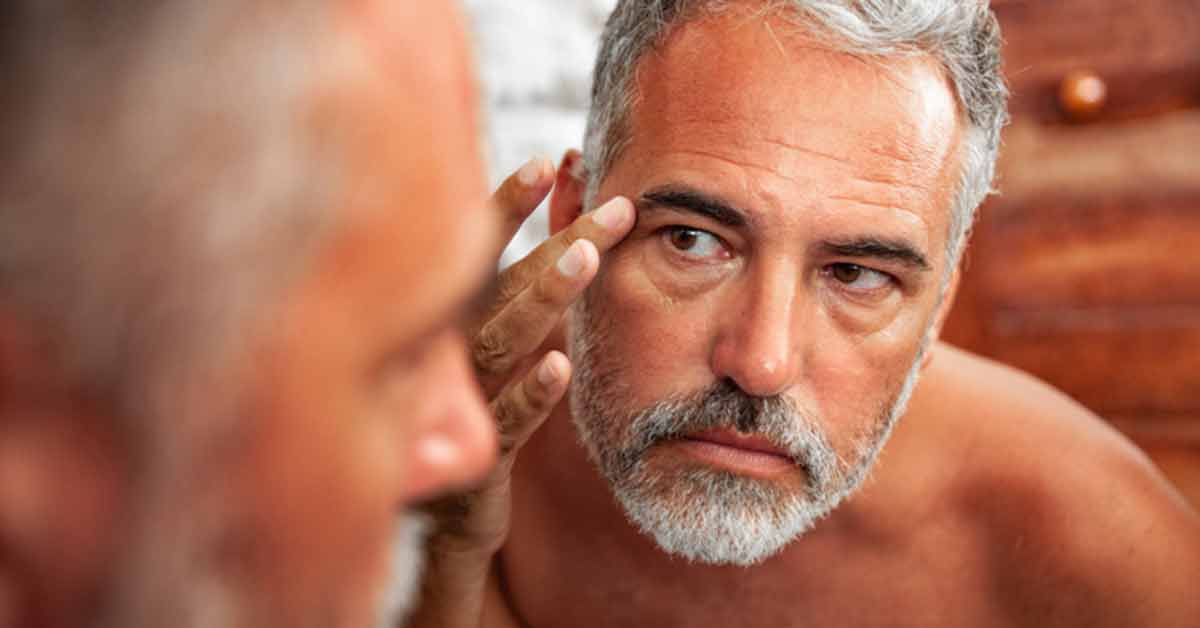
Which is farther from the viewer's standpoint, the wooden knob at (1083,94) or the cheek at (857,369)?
the wooden knob at (1083,94)

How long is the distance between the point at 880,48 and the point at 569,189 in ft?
1.23

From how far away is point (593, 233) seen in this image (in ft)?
3.46

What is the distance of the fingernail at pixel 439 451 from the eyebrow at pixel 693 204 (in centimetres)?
54

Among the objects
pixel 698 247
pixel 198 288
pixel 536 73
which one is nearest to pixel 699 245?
pixel 698 247

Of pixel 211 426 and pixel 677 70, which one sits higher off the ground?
pixel 211 426

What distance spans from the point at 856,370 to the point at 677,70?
0.31m

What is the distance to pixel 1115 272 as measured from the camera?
6.59ft

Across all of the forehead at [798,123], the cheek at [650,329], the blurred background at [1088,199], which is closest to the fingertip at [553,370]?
the cheek at [650,329]

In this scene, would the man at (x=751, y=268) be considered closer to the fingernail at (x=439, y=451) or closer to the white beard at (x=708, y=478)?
the white beard at (x=708, y=478)

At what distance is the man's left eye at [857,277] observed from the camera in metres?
1.05

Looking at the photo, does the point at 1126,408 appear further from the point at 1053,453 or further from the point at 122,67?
the point at 122,67

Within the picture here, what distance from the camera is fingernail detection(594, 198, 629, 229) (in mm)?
1055

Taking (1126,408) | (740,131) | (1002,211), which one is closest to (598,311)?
(740,131)

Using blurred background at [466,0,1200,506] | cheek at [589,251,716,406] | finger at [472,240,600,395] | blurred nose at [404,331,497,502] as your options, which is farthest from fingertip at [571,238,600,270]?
blurred background at [466,0,1200,506]
